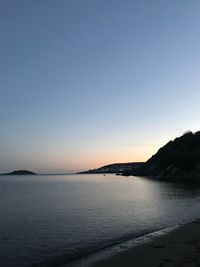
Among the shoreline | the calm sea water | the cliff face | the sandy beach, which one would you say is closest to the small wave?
the shoreline

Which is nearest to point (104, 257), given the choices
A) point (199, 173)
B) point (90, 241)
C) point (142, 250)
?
point (142, 250)

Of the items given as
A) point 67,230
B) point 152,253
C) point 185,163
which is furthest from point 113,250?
point 185,163

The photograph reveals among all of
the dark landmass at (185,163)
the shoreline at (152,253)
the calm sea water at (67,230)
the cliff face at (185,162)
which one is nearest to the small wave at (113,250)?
the shoreline at (152,253)

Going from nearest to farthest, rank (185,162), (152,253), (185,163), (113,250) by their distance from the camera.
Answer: (152,253) < (113,250) < (185,163) < (185,162)

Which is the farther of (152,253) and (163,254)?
(152,253)

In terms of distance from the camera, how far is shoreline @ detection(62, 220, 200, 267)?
742 inches

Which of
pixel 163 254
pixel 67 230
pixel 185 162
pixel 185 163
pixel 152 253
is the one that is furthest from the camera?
pixel 185 162

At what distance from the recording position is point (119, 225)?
33594mm

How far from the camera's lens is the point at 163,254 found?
67.6ft

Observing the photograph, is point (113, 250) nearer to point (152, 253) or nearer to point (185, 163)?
point (152, 253)

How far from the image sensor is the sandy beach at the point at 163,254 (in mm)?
18516

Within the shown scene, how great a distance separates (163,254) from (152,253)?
81 cm

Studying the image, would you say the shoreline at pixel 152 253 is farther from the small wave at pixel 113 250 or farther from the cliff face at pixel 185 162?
the cliff face at pixel 185 162

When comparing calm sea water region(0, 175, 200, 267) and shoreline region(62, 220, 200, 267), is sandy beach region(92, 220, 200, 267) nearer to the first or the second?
shoreline region(62, 220, 200, 267)
